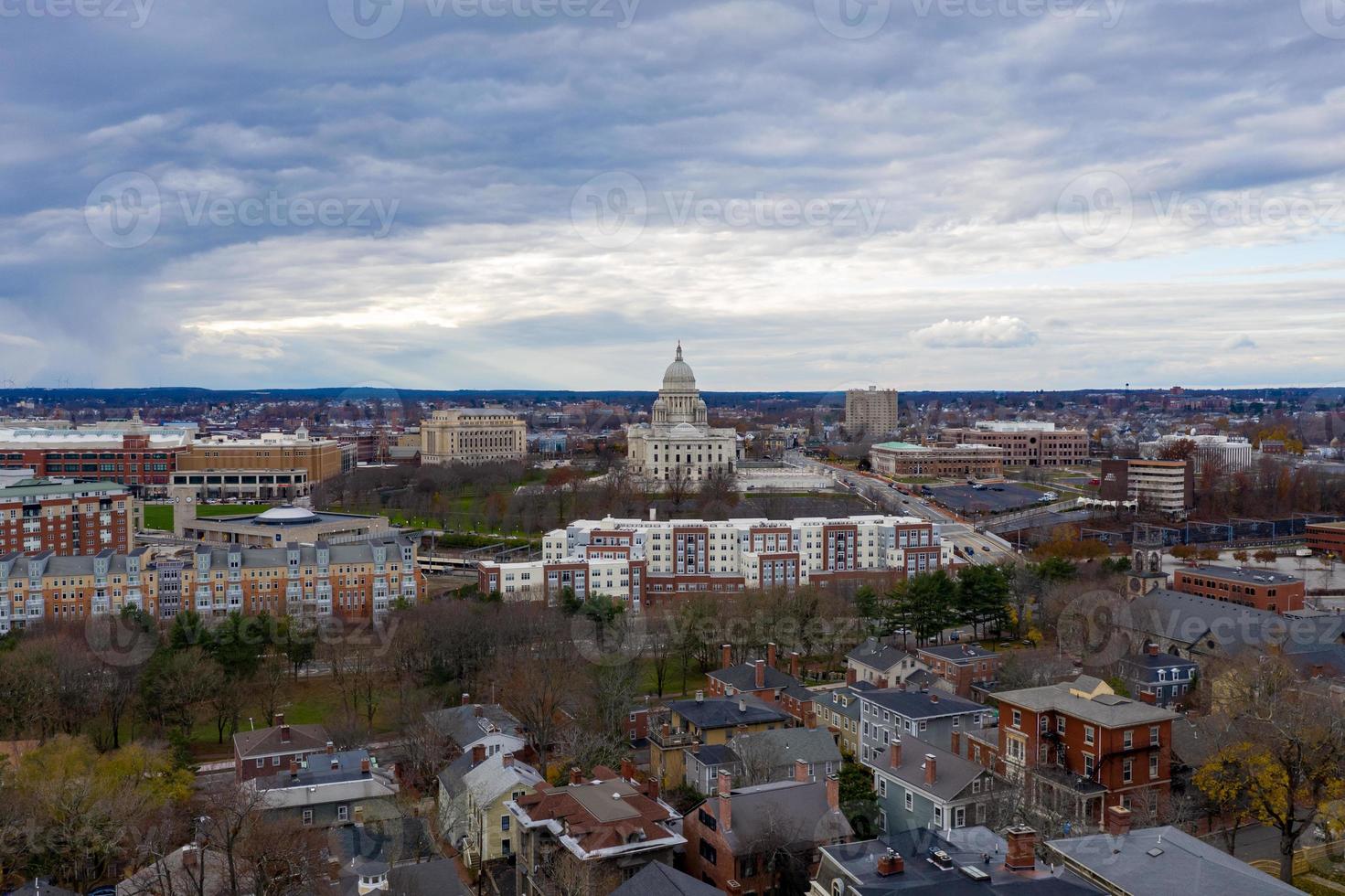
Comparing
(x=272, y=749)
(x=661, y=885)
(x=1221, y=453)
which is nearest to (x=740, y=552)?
(x=272, y=749)

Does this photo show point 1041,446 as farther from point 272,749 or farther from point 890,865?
point 890,865

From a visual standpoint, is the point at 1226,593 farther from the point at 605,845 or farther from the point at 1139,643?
the point at 605,845

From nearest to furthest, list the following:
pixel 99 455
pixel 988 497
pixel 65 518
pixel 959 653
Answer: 1. pixel 959 653
2. pixel 65 518
3. pixel 988 497
4. pixel 99 455

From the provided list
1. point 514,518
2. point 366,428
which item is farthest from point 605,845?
point 366,428

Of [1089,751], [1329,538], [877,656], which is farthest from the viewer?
[1329,538]

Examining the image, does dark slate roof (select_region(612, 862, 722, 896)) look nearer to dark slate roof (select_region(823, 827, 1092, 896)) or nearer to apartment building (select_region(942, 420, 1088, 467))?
dark slate roof (select_region(823, 827, 1092, 896))

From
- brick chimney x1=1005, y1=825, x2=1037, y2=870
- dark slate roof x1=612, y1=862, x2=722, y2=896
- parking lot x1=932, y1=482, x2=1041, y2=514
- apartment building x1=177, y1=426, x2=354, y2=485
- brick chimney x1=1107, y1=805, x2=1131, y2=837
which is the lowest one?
parking lot x1=932, y1=482, x2=1041, y2=514

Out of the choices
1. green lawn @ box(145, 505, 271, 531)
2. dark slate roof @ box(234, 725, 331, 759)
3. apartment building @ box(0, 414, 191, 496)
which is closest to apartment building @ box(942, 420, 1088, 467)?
green lawn @ box(145, 505, 271, 531)
